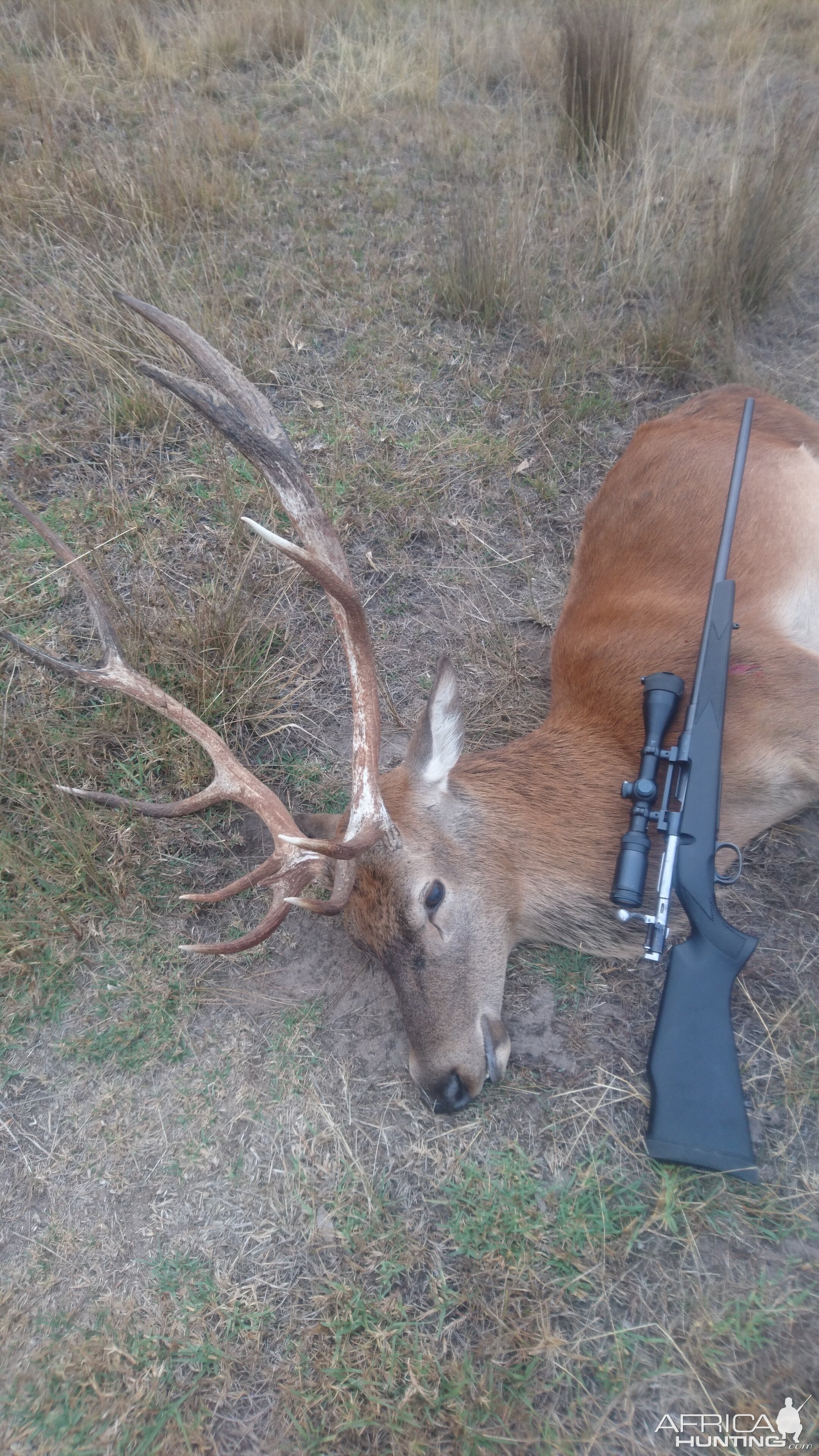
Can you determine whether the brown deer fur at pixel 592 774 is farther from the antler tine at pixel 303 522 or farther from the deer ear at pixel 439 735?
the antler tine at pixel 303 522

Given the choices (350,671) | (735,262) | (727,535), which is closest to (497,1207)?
(350,671)

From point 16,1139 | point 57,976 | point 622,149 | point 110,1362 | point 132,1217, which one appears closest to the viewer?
point 110,1362

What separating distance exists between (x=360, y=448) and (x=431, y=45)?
4.49m

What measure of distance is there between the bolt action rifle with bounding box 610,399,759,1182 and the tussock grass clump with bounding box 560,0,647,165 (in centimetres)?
425

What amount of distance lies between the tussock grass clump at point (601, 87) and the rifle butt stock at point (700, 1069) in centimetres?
524

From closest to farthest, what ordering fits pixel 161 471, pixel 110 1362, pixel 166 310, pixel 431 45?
pixel 110 1362, pixel 161 471, pixel 166 310, pixel 431 45

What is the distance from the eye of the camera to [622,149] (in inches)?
217

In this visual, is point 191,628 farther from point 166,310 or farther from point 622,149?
point 622,149

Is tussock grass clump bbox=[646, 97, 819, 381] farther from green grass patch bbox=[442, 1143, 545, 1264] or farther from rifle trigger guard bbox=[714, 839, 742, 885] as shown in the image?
green grass patch bbox=[442, 1143, 545, 1264]

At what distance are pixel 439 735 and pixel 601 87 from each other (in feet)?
16.5

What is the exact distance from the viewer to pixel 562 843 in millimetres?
2852

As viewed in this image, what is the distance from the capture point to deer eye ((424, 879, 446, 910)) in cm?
263

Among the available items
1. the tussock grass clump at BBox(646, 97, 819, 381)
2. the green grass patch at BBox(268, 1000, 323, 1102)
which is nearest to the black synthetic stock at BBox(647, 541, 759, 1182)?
the green grass patch at BBox(268, 1000, 323, 1102)

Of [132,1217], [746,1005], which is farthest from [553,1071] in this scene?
[132,1217]
